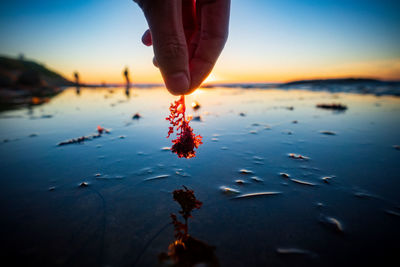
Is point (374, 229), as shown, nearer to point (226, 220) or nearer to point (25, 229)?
point (226, 220)

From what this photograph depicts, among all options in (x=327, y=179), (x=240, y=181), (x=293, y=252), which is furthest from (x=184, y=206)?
(x=327, y=179)

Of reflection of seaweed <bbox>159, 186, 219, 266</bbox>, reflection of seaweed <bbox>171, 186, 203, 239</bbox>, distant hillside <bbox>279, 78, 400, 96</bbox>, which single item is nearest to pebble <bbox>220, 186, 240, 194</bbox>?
reflection of seaweed <bbox>171, 186, 203, 239</bbox>

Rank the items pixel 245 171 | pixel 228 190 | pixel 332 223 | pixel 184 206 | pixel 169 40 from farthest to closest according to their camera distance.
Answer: pixel 245 171 < pixel 228 190 < pixel 184 206 < pixel 332 223 < pixel 169 40

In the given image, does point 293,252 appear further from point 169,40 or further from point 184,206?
point 169,40

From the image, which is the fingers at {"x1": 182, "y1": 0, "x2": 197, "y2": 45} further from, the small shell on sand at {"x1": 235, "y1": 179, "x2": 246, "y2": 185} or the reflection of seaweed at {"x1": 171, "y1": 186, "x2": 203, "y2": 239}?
the small shell on sand at {"x1": 235, "y1": 179, "x2": 246, "y2": 185}

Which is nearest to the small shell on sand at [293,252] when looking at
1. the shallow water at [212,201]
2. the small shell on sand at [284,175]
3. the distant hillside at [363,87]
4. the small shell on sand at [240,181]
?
the shallow water at [212,201]

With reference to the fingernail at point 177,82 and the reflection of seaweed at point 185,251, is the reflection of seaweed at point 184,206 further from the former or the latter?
the fingernail at point 177,82

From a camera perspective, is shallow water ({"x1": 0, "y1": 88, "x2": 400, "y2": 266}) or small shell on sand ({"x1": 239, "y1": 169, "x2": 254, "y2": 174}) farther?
small shell on sand ({"x1": 239, "y1": 169, "x2": 254, "y2": 174})
